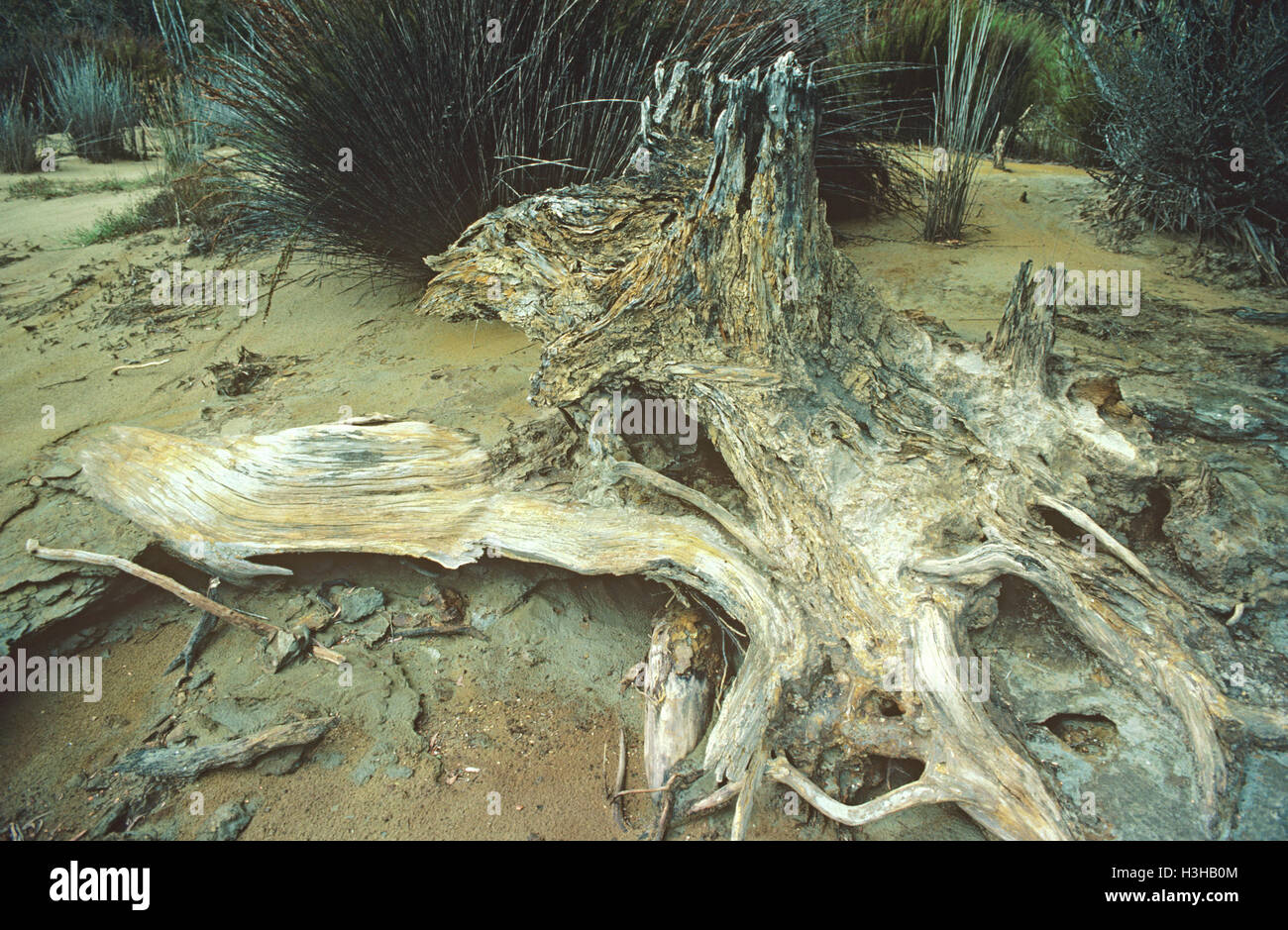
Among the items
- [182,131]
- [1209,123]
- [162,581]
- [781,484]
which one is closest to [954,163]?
[1209,123]

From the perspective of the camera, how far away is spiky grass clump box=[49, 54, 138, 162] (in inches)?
321

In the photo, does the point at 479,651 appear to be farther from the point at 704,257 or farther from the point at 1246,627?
the point at 1246,627

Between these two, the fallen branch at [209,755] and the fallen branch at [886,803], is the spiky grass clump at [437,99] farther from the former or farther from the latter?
the fallen branch at [886,803]

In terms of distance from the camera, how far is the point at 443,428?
9.27ft

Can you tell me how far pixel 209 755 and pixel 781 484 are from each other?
1.79m

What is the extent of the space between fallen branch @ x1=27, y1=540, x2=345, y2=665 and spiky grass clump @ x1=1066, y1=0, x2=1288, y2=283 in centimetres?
506

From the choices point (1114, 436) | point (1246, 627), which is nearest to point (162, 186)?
point (1114, 436)

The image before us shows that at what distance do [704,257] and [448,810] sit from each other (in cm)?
174

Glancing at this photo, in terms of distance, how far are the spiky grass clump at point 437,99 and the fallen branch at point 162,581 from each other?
212cm

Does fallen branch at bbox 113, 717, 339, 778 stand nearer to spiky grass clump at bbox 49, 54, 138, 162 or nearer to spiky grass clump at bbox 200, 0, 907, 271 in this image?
spiky grass clump at bbox 200, 0, 907, 271

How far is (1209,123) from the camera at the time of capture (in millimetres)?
4281

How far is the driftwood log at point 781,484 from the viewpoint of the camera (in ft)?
6.46

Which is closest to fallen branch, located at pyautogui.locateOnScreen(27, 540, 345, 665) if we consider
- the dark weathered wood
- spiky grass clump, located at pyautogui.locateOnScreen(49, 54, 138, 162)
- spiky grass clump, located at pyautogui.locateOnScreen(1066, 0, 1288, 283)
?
the dark weathered wood

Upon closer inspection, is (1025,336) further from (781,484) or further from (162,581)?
(162,581)
